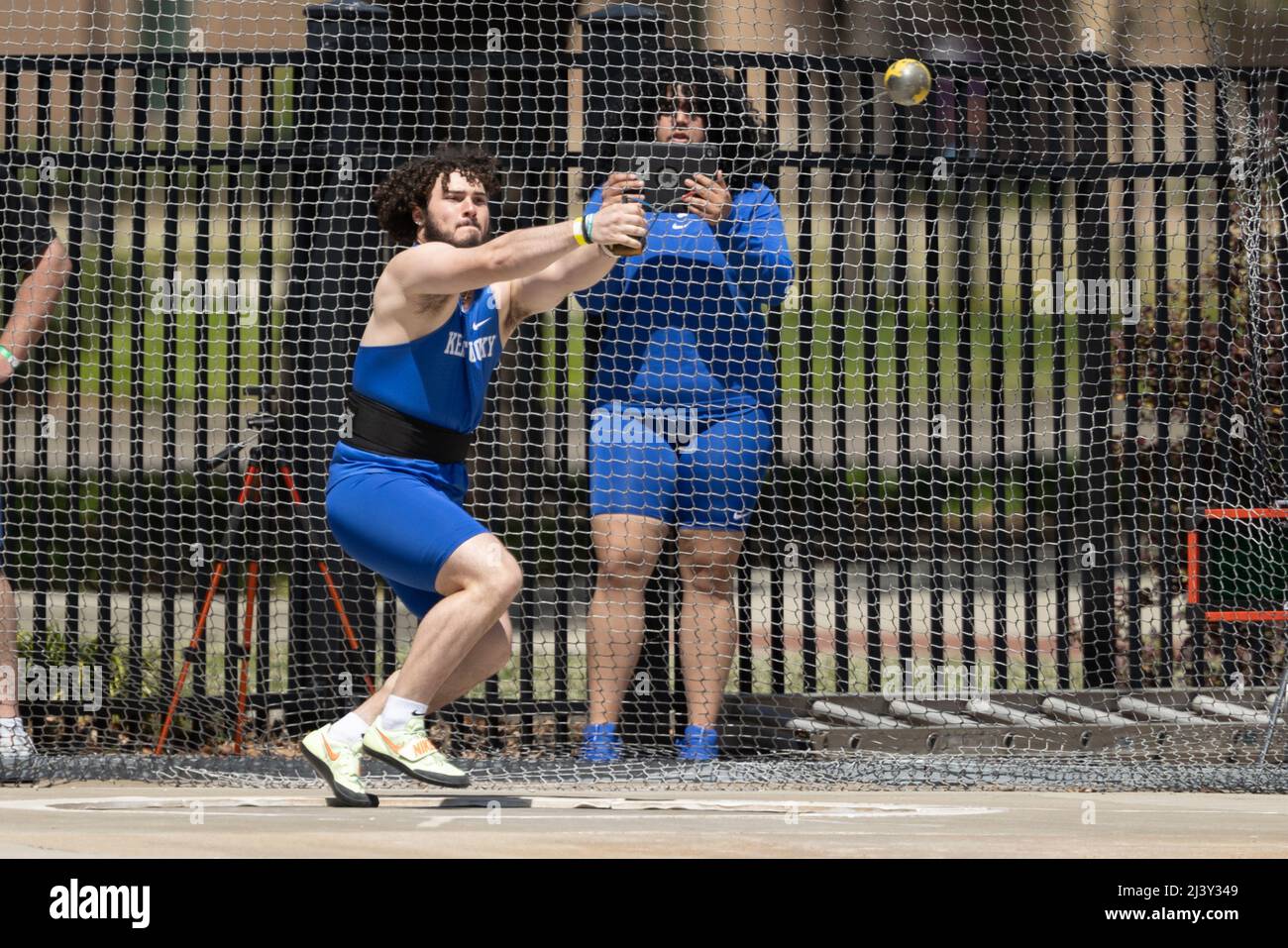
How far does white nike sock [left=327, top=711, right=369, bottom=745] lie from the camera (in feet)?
16.8

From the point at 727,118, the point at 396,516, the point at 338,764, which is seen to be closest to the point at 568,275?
the point at 396,516

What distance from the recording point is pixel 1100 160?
7.53 metres


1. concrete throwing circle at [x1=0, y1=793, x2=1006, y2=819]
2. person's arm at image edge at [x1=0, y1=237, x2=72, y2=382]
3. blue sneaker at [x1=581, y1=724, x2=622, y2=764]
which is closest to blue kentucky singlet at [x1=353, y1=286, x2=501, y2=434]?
concrete throwing circle at [x1=0, y1=793, x2=1006, y2=819]

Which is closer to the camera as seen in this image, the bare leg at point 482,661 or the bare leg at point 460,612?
the bare leg at point 460,612

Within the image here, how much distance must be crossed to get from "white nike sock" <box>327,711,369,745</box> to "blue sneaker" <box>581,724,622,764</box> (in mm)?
1611

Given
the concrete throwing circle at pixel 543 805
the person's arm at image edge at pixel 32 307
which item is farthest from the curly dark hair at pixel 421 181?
the concrete throwing circle at pixel 543 805

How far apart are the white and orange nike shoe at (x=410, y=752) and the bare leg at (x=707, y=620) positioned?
167 centimetres

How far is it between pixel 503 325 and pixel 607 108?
6.54 ft

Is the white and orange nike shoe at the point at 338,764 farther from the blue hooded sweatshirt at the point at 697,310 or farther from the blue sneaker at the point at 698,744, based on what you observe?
the blue hooded sweatshirt at the point at 697,310

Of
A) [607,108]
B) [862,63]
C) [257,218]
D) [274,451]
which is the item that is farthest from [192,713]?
[862,63]

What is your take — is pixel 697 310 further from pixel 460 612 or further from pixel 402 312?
pixel 460 612

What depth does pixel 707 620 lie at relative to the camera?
6695mm

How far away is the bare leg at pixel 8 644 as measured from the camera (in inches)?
251

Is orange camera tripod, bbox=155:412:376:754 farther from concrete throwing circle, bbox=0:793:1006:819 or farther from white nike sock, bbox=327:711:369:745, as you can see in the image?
white nike sock, bbox=327:711:369:745
